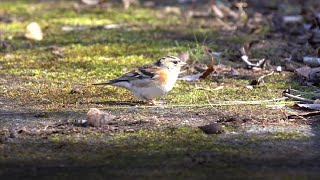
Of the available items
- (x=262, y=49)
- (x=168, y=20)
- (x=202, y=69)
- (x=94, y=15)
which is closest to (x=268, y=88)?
(x=202, y=69)

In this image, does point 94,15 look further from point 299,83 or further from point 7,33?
point 299,83

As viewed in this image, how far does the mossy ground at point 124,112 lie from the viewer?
4.40m

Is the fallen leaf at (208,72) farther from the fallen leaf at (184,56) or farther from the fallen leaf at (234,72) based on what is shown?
the fallen leaf at (184,56)

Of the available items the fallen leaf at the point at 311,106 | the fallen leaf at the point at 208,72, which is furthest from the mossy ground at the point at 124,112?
the fallen leaf at the point at 311,106

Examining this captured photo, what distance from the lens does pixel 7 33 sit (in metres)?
8.94

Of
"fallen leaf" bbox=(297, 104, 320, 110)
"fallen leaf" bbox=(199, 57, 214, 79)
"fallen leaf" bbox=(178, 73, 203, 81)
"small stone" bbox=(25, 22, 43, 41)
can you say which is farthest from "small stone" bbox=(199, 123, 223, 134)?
"small stone" bbox=(25, 22, 43, 41)

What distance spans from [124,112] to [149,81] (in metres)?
0.43

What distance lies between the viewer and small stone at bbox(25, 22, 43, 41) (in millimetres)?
8633

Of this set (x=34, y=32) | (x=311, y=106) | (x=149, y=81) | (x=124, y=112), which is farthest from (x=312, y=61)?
(x=34, y=32)

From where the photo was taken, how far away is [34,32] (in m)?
8.70

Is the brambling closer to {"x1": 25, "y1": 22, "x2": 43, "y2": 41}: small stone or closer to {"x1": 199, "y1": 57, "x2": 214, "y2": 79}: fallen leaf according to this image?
{"x1": 199, "y1": 57, "x2": 214, "y2": 79}: fallen leaf

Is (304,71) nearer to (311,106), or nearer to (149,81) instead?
(311,106)

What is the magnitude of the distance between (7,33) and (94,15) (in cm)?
162

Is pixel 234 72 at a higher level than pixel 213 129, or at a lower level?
higher
